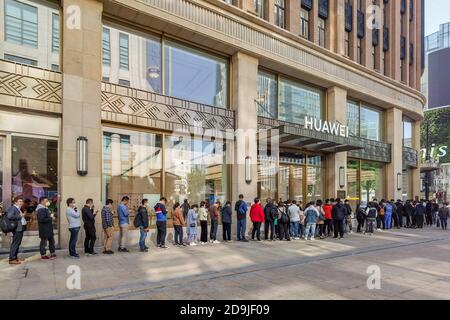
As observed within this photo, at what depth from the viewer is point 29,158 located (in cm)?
1073

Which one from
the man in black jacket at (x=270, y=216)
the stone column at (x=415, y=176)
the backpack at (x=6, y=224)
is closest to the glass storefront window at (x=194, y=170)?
the man in black jacket at (x=270, y=216)

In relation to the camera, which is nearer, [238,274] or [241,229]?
[238,274]

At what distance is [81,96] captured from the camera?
11.3m

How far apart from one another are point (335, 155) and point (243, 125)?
720cm

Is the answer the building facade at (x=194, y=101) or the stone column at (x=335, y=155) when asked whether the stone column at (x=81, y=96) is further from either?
the stone column at (x=335, y=155)

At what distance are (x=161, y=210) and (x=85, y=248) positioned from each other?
2.59m

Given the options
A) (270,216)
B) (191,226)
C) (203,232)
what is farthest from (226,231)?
(270,216)

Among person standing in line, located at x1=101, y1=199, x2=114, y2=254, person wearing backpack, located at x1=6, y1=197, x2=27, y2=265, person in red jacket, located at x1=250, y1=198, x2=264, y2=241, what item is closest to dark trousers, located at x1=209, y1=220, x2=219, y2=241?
person in red jacket, located at x1=250, y1=198, x2=264, y2=241

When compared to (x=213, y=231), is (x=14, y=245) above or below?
above

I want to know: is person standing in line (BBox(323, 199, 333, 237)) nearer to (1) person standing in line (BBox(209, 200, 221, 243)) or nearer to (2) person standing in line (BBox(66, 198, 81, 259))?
(1) person standing in line (BBox(209, 200, 221, 243))

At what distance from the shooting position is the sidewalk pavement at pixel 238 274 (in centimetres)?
672

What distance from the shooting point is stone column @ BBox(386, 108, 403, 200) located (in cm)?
2439

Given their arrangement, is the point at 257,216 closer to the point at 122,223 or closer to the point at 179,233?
the point at 179,233
